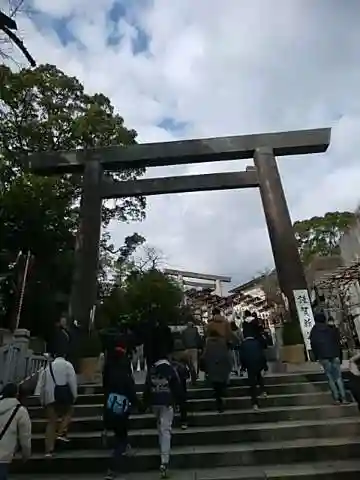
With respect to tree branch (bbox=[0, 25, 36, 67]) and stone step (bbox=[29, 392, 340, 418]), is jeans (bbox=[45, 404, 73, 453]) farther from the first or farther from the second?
tree branch (bbox=[0, 25, 36, 67])

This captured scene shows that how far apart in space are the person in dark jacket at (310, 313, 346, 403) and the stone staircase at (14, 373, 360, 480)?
0.28 m

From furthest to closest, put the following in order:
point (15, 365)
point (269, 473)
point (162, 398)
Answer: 1. point (15, 365)
2. point (162, 398)
3. point (269, 473)

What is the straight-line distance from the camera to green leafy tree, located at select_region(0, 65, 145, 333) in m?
14.7

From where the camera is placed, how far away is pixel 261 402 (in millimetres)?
6965

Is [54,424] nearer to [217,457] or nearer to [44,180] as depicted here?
[217,457]

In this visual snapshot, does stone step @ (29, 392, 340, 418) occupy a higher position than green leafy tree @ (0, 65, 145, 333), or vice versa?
green leafy tree @ (0, 65, 145, 333)

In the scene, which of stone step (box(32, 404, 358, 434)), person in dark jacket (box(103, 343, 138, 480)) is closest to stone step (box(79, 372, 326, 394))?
stone step (box(32, 404, 358, 434))

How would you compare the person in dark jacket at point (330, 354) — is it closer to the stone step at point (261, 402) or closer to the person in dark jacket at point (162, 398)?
the stone step at point (261, 402)

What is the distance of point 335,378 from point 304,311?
3552 mm

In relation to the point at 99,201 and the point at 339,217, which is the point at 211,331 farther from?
the point at 339,217

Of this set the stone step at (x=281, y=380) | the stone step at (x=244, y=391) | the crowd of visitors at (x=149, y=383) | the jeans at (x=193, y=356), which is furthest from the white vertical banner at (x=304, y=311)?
the jeans at (x=193, y=356)

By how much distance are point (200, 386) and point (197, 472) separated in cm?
291

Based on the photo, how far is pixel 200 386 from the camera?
318 inches

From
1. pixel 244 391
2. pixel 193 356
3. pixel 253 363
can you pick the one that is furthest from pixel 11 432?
pixel 193 356
